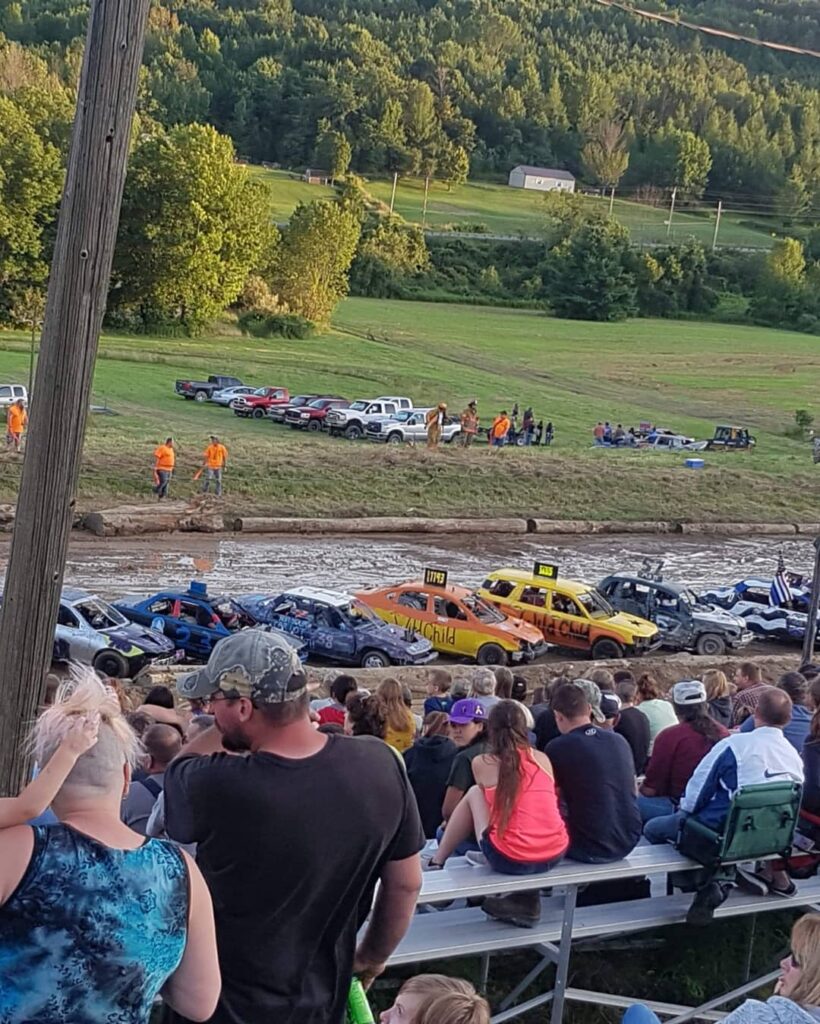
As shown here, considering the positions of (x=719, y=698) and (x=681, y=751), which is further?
(x=719, y=698)

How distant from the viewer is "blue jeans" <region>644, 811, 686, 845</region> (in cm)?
728

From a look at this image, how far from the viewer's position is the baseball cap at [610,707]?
9961mm

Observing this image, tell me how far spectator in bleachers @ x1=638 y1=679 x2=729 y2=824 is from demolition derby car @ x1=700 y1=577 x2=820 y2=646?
16368 millimetres

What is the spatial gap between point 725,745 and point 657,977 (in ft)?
4.88

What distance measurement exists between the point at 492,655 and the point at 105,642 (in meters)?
6.59

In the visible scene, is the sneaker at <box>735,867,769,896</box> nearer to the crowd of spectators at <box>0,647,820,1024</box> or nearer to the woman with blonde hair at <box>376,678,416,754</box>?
the woman with blonde hair at <box>376,678,416,754</box>

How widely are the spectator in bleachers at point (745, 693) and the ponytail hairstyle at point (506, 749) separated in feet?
11.7

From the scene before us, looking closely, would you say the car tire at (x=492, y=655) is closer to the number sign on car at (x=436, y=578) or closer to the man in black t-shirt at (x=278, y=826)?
the number sign on car at (x=436, y=578)

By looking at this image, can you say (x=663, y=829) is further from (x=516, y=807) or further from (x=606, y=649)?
(x=606, y=649)

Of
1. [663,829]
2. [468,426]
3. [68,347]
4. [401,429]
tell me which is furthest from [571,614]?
[401,429]

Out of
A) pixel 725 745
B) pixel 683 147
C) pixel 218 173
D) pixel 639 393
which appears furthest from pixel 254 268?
pixel 683 147

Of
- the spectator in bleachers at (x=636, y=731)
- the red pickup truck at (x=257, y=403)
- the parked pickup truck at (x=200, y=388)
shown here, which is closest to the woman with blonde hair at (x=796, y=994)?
the spectator in bleachers at (x=636, y=731)

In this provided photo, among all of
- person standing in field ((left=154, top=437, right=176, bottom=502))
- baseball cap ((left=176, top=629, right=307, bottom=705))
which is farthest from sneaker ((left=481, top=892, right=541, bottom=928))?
person standing in field ((left=154, top=437, right=176, bottom=502))

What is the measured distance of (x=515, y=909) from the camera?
643 centimetres
